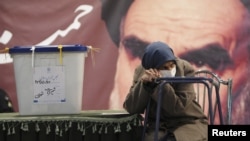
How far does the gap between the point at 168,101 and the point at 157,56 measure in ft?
0.84

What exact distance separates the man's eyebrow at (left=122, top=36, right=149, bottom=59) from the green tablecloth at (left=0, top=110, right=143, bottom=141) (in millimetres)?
1117

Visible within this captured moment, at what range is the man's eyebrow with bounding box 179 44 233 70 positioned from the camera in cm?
354

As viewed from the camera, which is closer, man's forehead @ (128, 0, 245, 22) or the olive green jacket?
the olive green jacket

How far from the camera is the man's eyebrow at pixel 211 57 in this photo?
11.6 feet

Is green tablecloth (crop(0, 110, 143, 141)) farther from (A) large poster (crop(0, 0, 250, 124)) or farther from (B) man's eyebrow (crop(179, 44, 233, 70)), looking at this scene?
(B) man's eyebrow (crop(179, 44, 233, 70))

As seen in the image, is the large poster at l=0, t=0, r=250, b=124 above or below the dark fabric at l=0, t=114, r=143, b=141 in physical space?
Answer: above

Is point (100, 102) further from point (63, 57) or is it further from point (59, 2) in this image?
point (63, 57)

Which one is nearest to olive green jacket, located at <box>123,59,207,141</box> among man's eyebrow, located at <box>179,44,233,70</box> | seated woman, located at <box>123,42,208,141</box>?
seated woman, located at <box>123,42,208,141</box>

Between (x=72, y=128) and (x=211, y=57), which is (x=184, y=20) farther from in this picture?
(x=72, y=128)

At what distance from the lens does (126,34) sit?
3.60 metres

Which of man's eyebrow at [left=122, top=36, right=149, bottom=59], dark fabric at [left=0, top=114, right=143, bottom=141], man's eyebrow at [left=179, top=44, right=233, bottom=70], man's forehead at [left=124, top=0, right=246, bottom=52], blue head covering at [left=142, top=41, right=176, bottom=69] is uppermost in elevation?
man's forehead at [left=124, top=0, right=246, bottom=52]

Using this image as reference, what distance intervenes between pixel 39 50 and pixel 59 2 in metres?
1.22

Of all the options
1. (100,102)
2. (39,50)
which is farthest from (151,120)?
(100,102)

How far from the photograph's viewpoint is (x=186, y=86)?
2562 mm
